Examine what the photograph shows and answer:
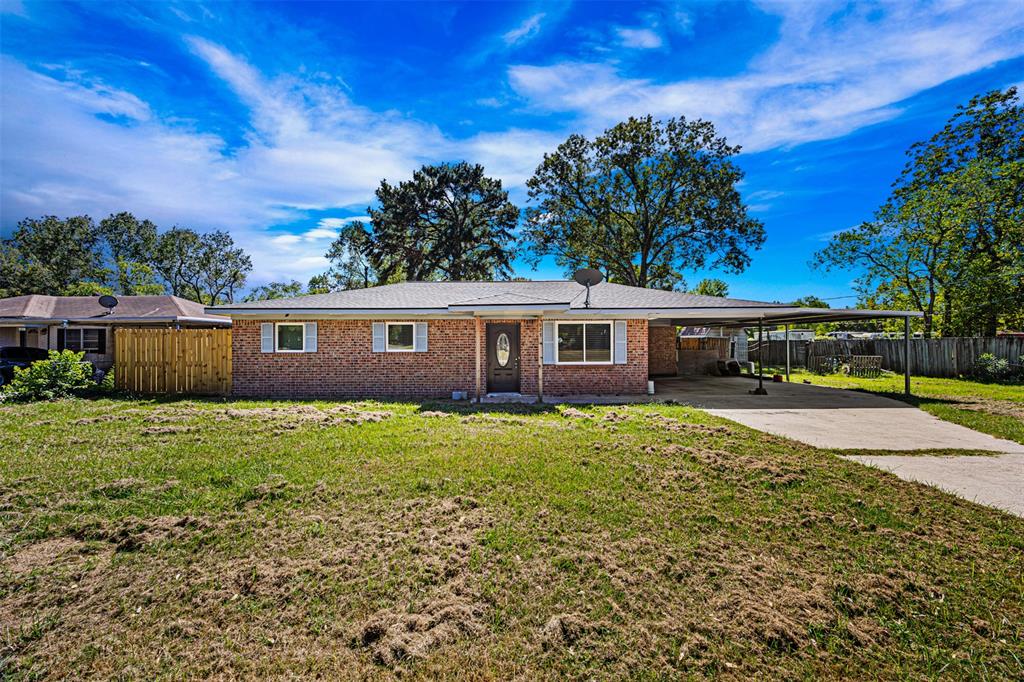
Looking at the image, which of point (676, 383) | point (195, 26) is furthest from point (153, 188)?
point (676, 383)

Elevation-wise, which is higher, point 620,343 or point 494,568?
point 620,343

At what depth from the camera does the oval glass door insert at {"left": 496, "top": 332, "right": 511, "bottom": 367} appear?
12.6m

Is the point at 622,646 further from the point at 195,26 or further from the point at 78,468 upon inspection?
the point at 195,26

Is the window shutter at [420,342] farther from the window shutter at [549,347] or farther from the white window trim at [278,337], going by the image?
the window shutter at [549,347]

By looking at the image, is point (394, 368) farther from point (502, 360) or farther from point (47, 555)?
point (47, 555)

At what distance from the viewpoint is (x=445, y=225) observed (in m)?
32.5

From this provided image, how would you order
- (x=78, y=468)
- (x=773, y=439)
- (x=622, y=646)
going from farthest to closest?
1. (x=773, y=439)
2. (x=78, y=468)
3. (x=622, y=646)

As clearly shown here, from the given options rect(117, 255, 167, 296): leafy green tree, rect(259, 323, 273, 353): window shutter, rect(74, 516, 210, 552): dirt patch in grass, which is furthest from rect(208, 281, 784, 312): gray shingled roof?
rect(117, 255, 167, 296): leafy green tree

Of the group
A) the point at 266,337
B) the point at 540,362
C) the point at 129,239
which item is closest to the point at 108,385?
the point at 266,337

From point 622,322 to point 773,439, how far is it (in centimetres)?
587

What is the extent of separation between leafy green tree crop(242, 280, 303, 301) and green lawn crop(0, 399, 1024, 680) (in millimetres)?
47227

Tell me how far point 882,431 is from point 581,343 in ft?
22.2

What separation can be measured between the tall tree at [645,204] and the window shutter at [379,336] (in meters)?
20.8

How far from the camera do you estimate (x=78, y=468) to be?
545cm
